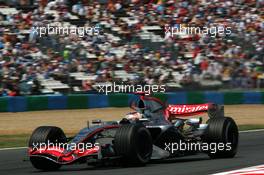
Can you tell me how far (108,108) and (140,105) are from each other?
1340 cm

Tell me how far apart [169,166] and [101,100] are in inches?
552

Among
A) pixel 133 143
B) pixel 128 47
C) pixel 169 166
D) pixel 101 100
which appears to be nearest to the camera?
pixel 133 143

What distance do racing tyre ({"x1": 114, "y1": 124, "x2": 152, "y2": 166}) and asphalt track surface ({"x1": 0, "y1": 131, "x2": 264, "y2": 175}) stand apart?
146mm

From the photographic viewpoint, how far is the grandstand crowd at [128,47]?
70.6ft

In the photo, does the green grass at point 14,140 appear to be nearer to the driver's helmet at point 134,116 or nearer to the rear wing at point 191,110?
the rear wing at point 191,110

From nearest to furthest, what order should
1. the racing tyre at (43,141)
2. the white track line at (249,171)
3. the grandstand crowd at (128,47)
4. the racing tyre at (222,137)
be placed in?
the white track line at (249,171) → the racing tyre at (43,141) → the racing tyre at (222,137) → the grandstand crowd at (128,47)

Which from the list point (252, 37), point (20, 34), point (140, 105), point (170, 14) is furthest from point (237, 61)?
point (140, 105)

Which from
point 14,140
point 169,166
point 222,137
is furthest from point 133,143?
point 14,140

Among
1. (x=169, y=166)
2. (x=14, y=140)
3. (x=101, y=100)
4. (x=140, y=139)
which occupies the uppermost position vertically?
(x=140, y=139)

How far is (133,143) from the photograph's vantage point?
27.4ft

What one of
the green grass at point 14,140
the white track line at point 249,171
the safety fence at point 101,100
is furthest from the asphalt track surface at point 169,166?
the safety fence at point 101,100

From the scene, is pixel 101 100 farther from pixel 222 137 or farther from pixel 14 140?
pixel 222 137

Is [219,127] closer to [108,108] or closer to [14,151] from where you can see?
[14,151]

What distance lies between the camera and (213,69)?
2272 centimetres
